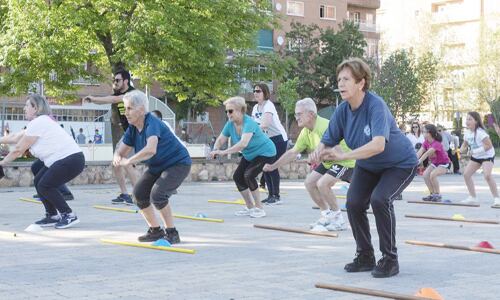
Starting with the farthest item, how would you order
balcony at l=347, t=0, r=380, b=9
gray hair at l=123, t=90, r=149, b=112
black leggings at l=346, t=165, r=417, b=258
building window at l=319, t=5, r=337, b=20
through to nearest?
balcony at l=347, t=0, r=380, b=9
building window at l=319, t=5, r=337, b=20
gray hair at l=123, t=90, r=149, b=112
black leggings at l=346, t=165, r=417, b=258

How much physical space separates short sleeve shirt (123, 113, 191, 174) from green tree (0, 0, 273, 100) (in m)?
17.0

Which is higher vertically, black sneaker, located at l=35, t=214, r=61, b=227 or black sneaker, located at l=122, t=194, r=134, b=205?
black sneaker, located at l=35, t=214, r=61, b=227

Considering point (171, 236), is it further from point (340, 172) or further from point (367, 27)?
point (367, 27)

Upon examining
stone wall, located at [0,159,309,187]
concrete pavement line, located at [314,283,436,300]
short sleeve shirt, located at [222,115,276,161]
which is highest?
short sleeve shirt, located at [222,115,276,161]

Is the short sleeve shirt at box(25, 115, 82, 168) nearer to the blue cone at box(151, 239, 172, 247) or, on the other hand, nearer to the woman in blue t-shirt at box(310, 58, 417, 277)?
the blue cone at box(151, 239, 172, 247)

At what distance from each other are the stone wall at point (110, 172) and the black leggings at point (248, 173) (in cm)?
851

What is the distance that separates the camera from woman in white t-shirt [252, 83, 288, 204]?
45.8ft

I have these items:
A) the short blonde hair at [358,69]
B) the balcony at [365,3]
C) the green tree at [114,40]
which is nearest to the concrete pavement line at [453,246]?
the short blonde hair at [358,69]

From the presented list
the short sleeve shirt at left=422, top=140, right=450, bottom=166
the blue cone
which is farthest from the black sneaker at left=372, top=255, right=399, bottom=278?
the short sleeve shirt at left=422, top=140, right=450, bottom=166

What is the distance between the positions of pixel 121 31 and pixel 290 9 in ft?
132

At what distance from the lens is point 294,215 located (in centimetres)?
1215

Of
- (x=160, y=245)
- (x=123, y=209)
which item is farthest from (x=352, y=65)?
(x=123, y=209)

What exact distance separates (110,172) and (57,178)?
10.4 m

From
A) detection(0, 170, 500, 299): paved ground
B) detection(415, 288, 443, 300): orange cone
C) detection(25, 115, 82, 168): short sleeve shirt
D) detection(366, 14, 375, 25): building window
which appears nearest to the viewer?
detection(415, 288, 443, 300): orange cone
